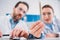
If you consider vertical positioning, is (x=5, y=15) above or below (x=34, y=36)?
above

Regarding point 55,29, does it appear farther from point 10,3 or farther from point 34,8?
point 10,3

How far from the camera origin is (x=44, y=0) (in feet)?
3.67

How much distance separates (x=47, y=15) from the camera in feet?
3.62

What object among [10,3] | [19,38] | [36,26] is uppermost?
[10,3]

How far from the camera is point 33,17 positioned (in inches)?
42.8

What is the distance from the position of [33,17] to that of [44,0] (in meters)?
0.20

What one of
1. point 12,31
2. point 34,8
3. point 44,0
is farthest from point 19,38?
point 44,0

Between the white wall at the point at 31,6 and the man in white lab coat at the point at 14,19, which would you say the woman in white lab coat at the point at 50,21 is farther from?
the man in white lab coat at the point at 14,19

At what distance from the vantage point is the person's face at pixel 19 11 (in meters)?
1.09

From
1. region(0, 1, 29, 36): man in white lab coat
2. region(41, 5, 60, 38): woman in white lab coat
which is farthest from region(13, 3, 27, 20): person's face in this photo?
region(41, 5, 60, 38): woman in white lab coat

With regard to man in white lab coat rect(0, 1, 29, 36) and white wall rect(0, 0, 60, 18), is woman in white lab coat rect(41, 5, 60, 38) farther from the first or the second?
man in white lab coat rect(0, 1, 29, 36)

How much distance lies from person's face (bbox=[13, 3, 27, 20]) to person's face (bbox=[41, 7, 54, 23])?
0.58 feet

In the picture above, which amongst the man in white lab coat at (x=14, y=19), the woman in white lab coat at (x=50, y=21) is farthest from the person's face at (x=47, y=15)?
the man in white lab coat at (x=14, y=19)

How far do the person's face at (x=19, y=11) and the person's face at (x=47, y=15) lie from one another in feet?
0.58
